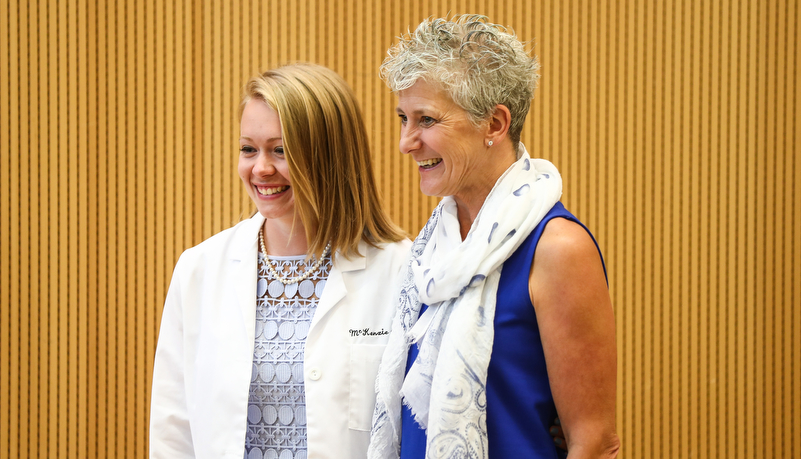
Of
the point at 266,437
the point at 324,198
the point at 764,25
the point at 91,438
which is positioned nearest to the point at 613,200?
the point at 764,25

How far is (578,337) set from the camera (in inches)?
55.7

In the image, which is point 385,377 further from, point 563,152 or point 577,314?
point 563,152

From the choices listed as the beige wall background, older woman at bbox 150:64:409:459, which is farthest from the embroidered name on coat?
the beige wall background

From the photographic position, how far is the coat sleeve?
193 cm

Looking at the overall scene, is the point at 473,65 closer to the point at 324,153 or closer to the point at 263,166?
the point at 324,153

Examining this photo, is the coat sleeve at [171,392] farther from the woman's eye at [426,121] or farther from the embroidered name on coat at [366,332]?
the woman's eye at [426,121]

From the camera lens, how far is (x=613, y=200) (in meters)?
3.36

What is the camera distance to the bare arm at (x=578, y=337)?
141 centimetres

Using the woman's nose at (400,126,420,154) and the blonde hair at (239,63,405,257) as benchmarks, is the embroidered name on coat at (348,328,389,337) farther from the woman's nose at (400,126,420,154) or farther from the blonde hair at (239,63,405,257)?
the woman's nose at (400,126,420,154)

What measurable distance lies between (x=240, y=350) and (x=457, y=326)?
27.0 inches

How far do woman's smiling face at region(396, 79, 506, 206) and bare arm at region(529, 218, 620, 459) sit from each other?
0.28m

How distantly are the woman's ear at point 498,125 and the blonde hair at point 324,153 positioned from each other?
19.2 inches

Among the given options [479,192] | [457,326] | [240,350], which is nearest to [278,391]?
[240,350]

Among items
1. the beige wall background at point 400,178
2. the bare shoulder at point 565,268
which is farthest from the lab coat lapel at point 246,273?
the beige wall background at point 400,178
